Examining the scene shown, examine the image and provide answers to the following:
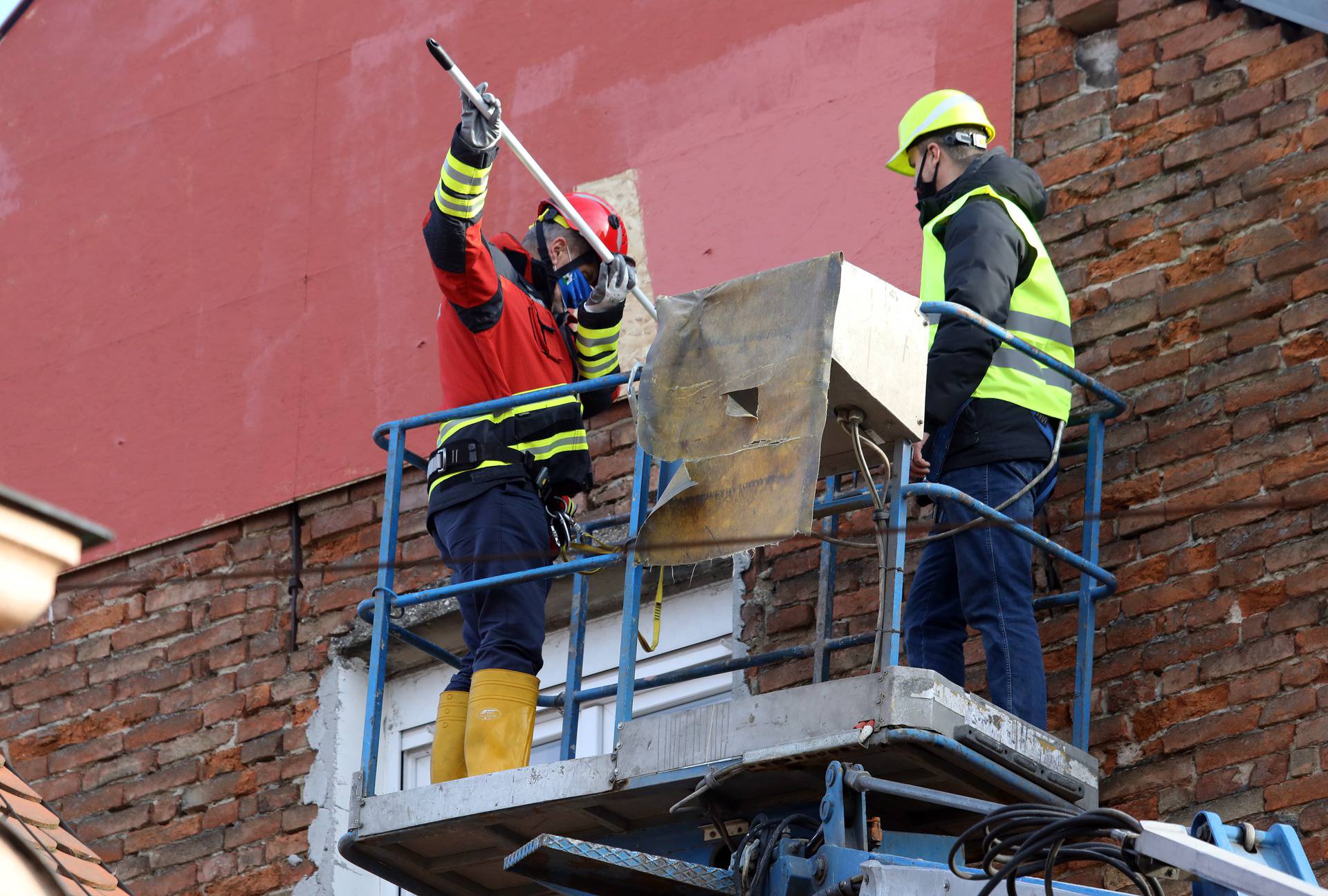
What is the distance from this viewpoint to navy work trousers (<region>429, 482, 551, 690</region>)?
6.14 metres

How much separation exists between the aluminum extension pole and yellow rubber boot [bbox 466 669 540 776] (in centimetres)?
109

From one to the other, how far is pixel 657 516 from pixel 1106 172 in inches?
87.0

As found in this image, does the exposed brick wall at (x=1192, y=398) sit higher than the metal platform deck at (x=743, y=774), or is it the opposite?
the exposed brick wall at (x=1192, y=398)

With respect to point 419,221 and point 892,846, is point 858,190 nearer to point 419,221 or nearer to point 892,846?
point 419,221

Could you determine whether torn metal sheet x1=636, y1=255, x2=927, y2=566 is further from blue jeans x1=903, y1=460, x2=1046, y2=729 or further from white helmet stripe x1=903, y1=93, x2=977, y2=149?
white helmet stripe x1=903, y1=93, x2=977, y2=149

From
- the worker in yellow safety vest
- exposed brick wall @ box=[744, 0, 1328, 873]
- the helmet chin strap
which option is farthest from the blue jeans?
the helmet chin strap

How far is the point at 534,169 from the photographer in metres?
6.23

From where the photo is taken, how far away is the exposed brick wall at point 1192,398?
605cm

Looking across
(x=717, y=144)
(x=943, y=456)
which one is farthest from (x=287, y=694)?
(x=943, y=456)

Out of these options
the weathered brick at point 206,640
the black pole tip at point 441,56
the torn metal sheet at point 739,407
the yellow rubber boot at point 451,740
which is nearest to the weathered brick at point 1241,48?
the torn metal sheet at point 739,407

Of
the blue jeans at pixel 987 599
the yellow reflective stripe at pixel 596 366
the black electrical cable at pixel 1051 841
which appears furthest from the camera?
the yellow reflective stripe at pixel 596 366

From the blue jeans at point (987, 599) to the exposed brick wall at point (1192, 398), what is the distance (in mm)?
397

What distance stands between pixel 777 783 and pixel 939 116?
2.15 meters

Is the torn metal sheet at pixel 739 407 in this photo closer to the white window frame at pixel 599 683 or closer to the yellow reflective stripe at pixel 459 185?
the yellow reflective stripe at pixel 459 185
